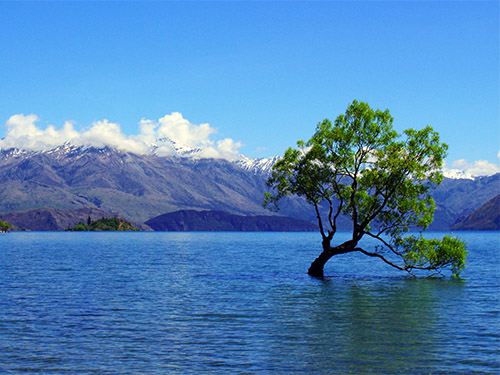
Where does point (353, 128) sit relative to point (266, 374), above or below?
above

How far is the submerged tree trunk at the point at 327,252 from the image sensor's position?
75562 mm

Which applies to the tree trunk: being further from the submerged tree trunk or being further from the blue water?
the blue water

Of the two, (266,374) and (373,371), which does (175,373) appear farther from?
(373,371)

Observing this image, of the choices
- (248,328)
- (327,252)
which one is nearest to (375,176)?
(327,252)

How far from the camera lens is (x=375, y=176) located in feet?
236

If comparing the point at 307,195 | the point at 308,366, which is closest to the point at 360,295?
the point at 307,195

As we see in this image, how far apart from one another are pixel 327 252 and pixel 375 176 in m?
13.6

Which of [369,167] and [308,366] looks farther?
[369,167]

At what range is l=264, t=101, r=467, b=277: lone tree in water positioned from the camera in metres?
71.5

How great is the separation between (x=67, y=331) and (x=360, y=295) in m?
32.3

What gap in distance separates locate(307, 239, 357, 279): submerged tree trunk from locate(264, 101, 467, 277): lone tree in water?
0.80 ft

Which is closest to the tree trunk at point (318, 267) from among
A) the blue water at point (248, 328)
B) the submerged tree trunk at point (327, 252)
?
the submerged tree trunk at point (327, 252)

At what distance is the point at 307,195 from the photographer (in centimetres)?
7656

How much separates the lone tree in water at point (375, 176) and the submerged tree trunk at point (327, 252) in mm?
245
